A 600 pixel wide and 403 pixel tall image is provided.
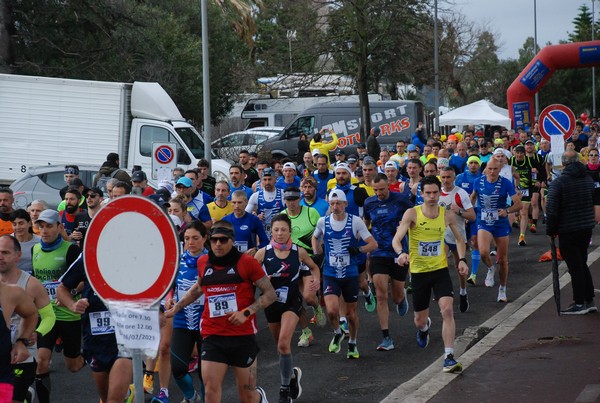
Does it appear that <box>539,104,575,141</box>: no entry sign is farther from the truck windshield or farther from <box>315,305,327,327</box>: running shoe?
the truck windshield

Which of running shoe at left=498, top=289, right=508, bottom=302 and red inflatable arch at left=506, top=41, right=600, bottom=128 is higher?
red inflatable arch at left=506, top=41, right=600, bottom=128

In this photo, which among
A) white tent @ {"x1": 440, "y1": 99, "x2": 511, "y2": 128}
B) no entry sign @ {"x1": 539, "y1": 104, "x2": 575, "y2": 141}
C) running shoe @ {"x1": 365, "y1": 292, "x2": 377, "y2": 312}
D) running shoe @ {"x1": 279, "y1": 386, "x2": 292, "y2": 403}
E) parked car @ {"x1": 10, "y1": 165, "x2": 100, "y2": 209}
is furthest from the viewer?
white tent @ {"x1": 440, "y1": 99, "x2": 511, "y2": 128}

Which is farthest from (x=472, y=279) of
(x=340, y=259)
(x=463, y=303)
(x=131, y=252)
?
(x=131, y=252)

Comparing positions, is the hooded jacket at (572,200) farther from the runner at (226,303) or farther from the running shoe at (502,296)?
the runner at (226,303)

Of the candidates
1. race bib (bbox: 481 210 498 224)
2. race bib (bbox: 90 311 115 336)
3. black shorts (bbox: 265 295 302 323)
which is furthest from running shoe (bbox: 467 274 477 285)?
race bib (bbox: 90 311 115 336)

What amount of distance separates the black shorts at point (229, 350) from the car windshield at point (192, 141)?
58.8 ft

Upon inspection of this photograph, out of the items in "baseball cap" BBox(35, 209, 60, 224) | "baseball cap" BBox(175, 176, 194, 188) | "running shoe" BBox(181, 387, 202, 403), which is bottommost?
"running shoe" BBox(181, 387, 202, 403)

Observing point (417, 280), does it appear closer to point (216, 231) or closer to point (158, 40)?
point (216, 231)

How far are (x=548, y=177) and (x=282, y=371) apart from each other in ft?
44.7

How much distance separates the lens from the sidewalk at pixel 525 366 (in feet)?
29.3

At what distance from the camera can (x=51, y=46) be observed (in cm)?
3394

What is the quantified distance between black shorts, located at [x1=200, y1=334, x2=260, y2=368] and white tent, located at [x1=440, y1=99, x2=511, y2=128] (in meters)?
39.6

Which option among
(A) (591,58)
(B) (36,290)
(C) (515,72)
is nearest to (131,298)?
(B) (36,290)

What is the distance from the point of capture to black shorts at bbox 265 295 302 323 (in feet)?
31.6
